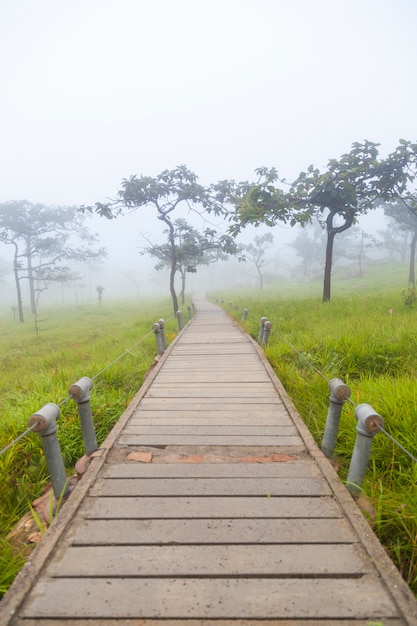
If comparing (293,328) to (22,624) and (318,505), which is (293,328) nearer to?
(318,505)

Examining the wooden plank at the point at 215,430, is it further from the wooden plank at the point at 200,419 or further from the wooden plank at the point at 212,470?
the wooden plank at the point at 212,470

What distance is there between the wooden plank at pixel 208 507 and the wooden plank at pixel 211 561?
0.85 ft

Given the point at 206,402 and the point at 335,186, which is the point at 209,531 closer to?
the point at 206,402

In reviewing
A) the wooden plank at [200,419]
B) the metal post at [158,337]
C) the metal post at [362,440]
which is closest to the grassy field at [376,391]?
the metal post at [362,440]

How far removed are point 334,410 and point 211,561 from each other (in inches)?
65.3

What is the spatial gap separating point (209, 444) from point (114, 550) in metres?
1.40

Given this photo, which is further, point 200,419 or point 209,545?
point 200,419

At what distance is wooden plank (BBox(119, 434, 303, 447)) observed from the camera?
126 inches

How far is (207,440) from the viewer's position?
3268mm

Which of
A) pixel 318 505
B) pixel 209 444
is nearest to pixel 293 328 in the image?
pixel 209 444

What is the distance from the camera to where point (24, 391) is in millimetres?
5359

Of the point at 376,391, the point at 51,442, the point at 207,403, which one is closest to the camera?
the point at 51,442

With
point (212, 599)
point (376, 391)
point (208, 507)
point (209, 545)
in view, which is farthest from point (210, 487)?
point (376, 391)

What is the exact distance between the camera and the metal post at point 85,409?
2.90 m
